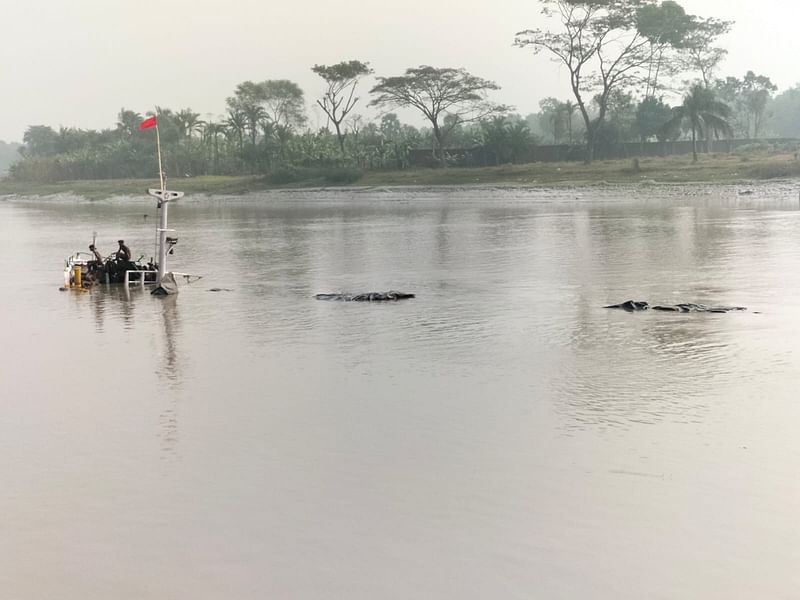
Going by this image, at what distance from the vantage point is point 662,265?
26.6 m

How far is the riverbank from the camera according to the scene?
62812 millimetres

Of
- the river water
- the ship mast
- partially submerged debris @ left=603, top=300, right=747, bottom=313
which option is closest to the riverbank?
the river water

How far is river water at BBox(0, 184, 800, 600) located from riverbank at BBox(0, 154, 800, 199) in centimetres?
4097

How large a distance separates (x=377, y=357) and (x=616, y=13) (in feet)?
234

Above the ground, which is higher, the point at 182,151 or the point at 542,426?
the point at 182,151

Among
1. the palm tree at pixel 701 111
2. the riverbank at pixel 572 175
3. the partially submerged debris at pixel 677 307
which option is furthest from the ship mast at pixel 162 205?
the palm tree at pixel 701 111

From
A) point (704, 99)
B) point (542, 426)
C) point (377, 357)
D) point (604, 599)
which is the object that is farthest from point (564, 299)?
point (704, 99)

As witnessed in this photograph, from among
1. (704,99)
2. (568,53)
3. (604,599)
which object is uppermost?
(568,53)

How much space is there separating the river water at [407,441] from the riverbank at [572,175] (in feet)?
134

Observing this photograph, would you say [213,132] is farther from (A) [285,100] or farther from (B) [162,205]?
(B) [162,205]

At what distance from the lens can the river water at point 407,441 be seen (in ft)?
23.4

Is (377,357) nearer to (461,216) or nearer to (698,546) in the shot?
(698,546)

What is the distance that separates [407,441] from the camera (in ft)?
33.8

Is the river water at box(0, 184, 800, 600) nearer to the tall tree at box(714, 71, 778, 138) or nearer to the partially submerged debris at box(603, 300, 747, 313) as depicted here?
the partially submerged debris at box(603, 300, 747, 313)
